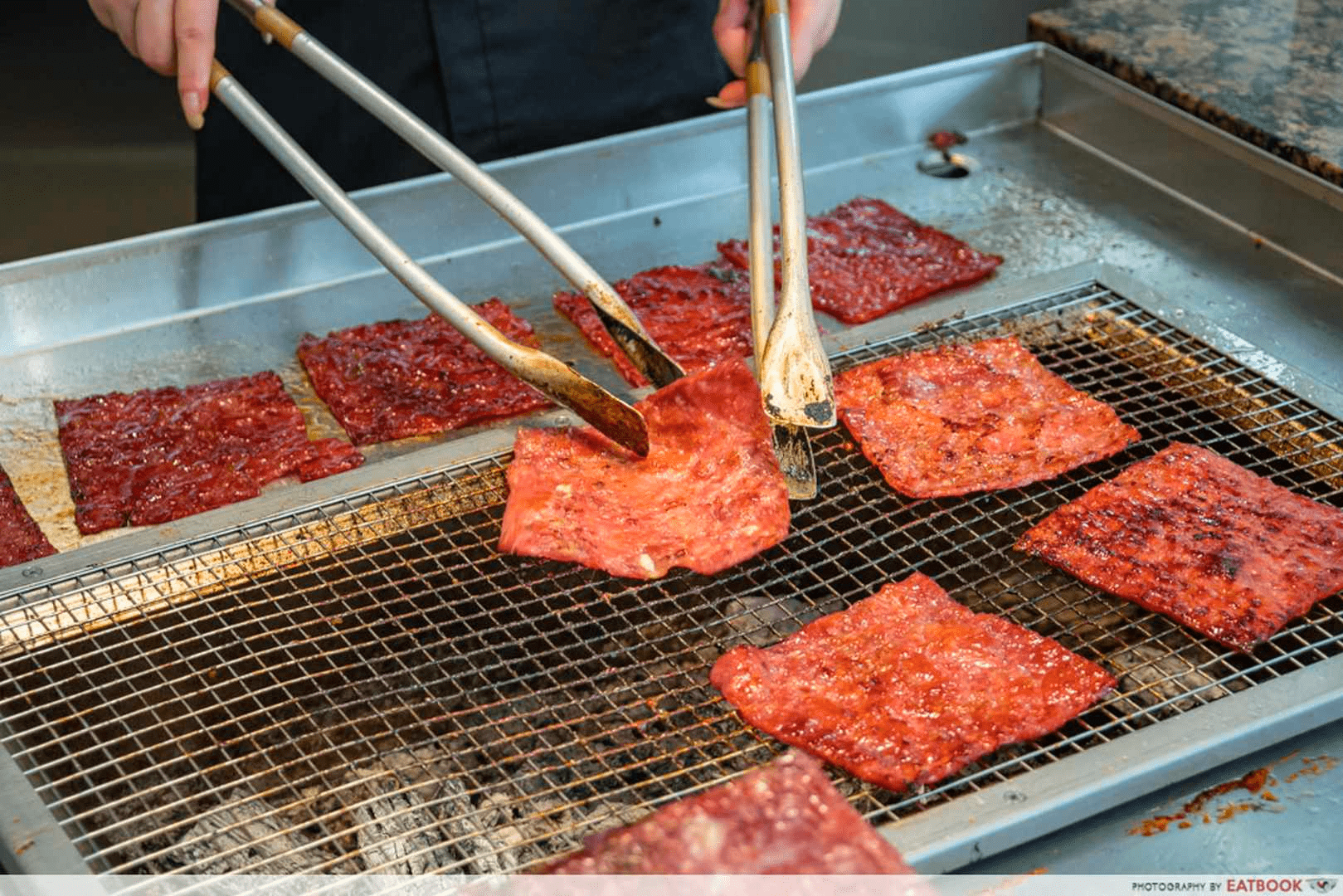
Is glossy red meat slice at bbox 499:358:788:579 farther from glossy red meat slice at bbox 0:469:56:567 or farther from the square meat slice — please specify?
glossy red meat slice at bbox 0:469:56:567

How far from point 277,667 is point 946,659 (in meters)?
0.97

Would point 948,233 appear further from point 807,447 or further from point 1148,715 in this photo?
point 1148,715

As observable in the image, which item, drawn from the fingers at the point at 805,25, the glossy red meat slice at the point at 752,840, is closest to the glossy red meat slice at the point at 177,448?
the fingers at the point at 805,25

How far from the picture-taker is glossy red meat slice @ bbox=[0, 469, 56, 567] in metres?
2.38

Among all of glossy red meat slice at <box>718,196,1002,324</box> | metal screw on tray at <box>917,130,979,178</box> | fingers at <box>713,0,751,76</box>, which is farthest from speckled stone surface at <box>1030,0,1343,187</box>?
fingers at <box>713,0,751,76</box>

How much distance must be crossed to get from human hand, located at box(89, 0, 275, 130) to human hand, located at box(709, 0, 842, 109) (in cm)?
102

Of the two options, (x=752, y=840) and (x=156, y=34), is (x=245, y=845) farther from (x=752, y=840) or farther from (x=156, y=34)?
(x=156, y=34)

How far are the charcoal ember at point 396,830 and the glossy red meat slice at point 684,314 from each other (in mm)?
1106

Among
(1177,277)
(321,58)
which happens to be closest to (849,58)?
(1177,277)

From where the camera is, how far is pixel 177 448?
265cm

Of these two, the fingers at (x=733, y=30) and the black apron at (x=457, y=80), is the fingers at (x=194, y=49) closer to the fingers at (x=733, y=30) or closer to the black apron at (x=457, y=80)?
the black apron at (x=457, y=80)

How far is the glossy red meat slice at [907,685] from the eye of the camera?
1.92 meters

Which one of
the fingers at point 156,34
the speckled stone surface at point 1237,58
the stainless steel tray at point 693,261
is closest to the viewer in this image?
the stainless steel tray at point 693,261

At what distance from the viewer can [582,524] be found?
233 cm
